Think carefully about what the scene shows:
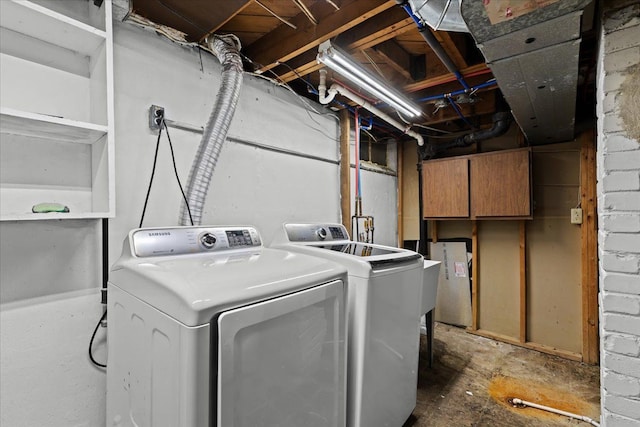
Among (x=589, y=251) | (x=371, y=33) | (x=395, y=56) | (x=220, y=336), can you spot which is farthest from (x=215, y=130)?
(x=589, y=251)

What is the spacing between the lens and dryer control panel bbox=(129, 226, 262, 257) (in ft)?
4.03

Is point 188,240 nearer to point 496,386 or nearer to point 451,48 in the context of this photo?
point 451,48

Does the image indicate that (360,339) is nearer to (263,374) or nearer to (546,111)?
(263,374)

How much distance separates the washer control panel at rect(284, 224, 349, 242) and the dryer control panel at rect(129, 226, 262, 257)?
0.42 metres

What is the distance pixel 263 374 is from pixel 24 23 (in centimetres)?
164

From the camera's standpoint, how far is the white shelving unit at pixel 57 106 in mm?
1233

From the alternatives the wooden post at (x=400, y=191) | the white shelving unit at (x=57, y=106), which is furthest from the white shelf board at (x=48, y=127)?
the wooden post at (x=400, y=191)

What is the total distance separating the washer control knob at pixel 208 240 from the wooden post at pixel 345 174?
1727mm

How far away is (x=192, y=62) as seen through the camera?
1895mm

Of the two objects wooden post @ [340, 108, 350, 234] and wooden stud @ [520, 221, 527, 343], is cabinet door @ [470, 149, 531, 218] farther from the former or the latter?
wooden post @ [340, 108, 350, 234]

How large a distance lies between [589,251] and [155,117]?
381 cm

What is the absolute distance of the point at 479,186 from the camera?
3.24 meters

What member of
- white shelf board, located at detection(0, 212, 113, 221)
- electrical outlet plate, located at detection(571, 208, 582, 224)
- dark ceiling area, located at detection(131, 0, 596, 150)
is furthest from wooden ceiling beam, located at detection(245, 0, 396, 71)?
electrical outlet plate, located at detection(571, 208, 582, 224)

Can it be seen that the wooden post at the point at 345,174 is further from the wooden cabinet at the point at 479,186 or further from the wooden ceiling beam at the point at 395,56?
the wooden cabinet at the point at 479,186
